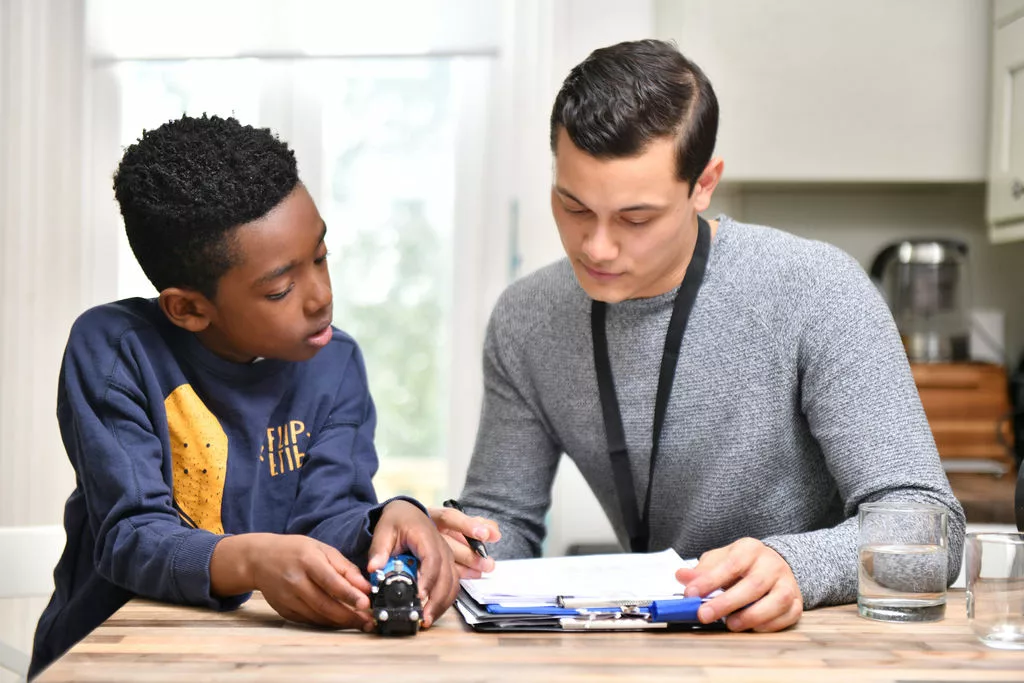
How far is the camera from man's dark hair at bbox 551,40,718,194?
129 centimetres

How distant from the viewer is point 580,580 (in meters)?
1.16

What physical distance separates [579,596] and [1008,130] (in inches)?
A: 83.1

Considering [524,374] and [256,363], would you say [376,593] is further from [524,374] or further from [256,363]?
[524,374]

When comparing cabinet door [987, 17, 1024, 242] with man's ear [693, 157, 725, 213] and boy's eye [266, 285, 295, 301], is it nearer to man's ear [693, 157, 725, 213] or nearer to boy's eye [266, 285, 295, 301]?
man's ear [693, 157, 725, 213]

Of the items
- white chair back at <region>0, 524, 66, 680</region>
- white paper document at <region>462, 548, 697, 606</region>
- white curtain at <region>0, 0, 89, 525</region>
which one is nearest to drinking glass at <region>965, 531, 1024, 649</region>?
white paper document at <region>462, 548, 697, 606</region>

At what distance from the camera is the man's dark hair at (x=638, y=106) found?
1.29 meters

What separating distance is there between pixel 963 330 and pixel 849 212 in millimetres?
447

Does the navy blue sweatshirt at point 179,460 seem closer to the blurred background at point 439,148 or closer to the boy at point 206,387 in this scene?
the boy at point 206,387

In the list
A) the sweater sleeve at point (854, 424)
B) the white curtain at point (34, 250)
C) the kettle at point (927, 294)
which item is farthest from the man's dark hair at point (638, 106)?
the white curtain at point (34, 250)

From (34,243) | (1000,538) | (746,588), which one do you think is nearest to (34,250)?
(34,243)

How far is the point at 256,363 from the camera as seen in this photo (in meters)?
1.35

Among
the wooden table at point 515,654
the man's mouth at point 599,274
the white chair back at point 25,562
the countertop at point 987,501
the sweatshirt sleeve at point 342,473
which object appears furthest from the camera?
the countertop at point 987,501

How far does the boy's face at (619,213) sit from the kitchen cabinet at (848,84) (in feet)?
4.98

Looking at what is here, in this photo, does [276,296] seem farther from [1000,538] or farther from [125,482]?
[1000,538]
